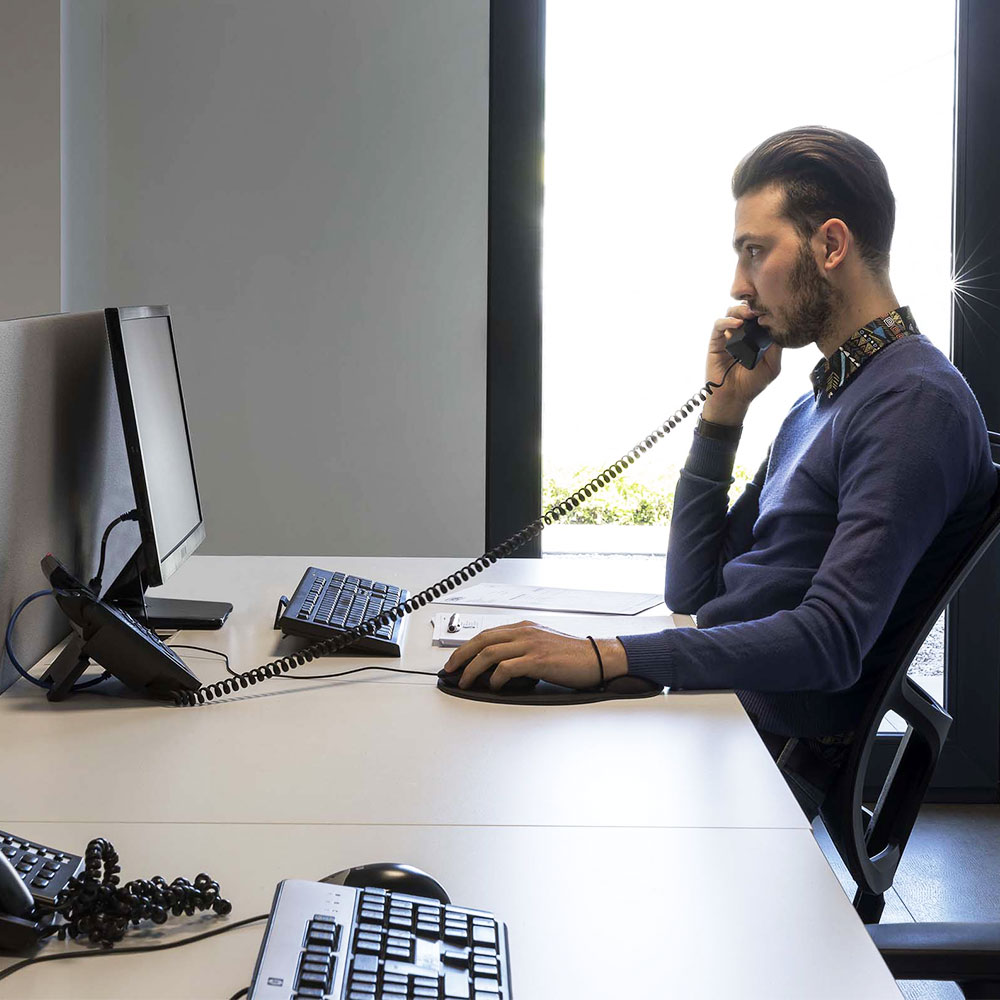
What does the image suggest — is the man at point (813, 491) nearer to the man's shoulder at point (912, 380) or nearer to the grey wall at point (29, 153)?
the man's shoulder at point (912, 380)

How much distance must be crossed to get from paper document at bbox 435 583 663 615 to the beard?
1.71 ft

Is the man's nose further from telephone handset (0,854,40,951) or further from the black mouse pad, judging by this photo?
telephone handset (0,854,40,951)

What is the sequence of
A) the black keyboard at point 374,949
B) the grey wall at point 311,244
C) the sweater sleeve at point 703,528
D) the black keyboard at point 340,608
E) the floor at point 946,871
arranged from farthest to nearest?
the grey wall at point 311,244 → the floor at point 946,871 → the sweater sleeve at point 703,528 → the black keyboard at point 340,608 → the black keyboard at point 374,949

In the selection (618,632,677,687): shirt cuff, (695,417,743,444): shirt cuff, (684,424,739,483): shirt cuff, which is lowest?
(618,632,677,687): shirt cuff

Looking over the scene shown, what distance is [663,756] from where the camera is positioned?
1237 millimetres

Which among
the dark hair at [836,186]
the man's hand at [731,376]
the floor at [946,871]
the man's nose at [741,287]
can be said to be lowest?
the floor at [946,871]

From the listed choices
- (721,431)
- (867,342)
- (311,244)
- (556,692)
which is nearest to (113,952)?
(556,692)

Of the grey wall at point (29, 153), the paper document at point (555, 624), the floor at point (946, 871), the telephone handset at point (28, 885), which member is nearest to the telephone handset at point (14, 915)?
the telephone handset at point (28, 885)

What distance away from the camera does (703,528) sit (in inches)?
79.1

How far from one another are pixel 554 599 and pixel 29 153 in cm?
155

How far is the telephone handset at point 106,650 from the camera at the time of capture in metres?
1.37

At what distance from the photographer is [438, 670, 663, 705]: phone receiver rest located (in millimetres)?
1417

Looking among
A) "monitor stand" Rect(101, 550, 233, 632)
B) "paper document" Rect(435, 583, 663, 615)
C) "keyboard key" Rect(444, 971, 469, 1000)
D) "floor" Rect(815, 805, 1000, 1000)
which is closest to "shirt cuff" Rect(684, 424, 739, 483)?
"paper document" Rect(435, 583, 663, 615)

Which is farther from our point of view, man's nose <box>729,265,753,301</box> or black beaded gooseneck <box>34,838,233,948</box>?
man's nose <box>729,265,753,301</box>
